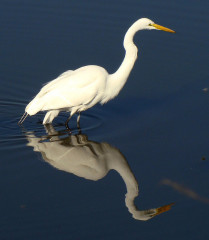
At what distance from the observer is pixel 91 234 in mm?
5461

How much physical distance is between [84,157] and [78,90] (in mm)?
1065

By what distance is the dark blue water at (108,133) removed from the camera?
5.75m

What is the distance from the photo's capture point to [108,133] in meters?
7.59

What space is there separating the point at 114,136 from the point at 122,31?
3.31m

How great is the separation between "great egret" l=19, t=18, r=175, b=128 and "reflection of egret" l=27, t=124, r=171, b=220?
1.09 feet

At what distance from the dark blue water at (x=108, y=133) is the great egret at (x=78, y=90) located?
27 centimetres

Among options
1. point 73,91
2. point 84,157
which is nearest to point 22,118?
point 73,91

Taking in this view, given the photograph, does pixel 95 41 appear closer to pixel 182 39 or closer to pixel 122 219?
pixel 182 39

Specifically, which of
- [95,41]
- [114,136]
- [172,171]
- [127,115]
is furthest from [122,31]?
[172,171]

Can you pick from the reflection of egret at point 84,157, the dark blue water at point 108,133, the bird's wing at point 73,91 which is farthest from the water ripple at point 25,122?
the bird's wing at point 73,91

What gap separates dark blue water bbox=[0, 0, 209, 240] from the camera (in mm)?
5750

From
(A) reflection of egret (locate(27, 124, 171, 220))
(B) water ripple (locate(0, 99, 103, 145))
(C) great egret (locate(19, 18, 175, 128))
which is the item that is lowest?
(A) reflection of egret (locate(27, 124, 171, 220))

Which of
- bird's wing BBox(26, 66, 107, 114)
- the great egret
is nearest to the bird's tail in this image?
the great egret

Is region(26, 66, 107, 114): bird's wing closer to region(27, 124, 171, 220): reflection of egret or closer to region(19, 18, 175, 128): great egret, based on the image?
region(19, 18, 175, 128): great egret
